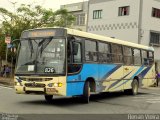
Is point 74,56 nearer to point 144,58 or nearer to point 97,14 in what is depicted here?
point 144,58

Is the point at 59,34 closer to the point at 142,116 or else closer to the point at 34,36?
the point at 34,36

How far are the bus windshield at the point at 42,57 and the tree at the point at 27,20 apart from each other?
25.7 m

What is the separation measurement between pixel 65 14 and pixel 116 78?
2551 centimetres

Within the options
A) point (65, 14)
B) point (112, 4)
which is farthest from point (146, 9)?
point (65, 14)

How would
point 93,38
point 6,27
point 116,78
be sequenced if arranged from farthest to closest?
1. point 6,27
2. point 116,78
3. point 93,38

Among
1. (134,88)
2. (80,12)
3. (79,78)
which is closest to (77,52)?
(79,78)

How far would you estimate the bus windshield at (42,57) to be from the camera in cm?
1484

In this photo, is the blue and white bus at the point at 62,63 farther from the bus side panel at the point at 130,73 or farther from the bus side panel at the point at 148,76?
the bus side panel at the point at 148,76

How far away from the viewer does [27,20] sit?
42.0 metres

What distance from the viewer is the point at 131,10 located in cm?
4294

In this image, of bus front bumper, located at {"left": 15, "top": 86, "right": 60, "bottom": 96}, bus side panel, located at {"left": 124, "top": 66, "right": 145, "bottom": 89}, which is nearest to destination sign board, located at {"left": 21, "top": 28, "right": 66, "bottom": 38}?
bus front bumper, located at {"left": 15, "top": 86, "right": 60, "bottom": 96}

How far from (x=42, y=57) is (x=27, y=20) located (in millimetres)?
27568

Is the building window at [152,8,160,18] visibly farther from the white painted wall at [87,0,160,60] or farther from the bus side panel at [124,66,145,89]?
the bus side panel at [124,66,145,89]

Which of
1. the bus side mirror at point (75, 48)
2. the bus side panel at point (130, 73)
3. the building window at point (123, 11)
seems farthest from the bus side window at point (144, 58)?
the building window at point (123, 11)
